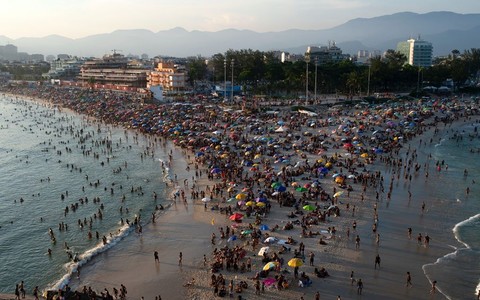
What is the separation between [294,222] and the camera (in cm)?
2484

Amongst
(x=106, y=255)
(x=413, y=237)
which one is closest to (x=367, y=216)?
(x=413, y=237)

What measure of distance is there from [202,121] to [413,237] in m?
39.8

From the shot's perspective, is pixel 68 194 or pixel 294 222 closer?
pixel 294 222

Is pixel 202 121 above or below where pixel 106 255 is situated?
above

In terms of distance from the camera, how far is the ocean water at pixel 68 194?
892 inches

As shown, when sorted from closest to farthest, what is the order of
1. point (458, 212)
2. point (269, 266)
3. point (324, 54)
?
point (269, 266) < point (458, 212) < point (324, 54)

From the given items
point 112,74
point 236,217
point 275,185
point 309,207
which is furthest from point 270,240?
point 112,74

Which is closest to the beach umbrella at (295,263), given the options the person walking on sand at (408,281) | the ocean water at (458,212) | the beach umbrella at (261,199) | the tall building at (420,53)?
the person walking on sand at (408,281)

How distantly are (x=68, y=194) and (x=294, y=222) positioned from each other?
19.6 meters

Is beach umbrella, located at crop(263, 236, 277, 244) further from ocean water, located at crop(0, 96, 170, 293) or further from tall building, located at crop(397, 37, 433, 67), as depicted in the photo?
tall building, located at crop(397, 37, 433, 67)

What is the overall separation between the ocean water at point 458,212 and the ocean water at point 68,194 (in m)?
17.4

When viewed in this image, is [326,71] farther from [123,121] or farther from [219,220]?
[219,220]

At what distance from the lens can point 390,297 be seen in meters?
17.4

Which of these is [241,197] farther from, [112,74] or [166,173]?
Answer: [112,74]
